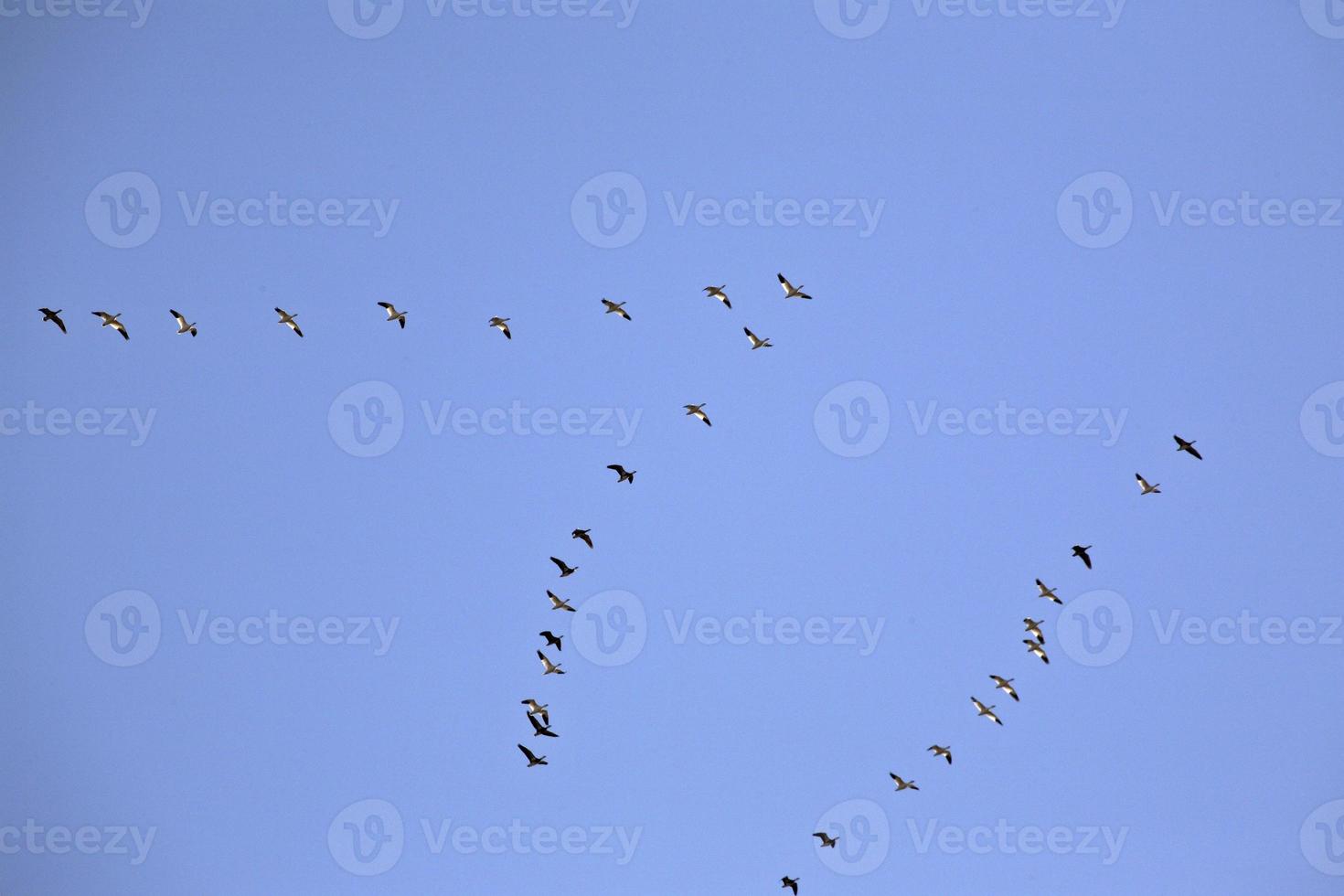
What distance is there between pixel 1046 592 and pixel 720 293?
1425 millimetres

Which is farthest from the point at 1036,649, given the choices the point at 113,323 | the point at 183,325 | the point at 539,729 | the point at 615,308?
the point at 113,323

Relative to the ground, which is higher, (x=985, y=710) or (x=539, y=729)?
(x=985, y=710)

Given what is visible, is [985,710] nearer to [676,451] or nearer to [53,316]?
[676,451]

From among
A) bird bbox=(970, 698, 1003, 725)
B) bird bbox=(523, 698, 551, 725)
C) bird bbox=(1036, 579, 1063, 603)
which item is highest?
bird bbox=(1036, 579, 1063, 603)

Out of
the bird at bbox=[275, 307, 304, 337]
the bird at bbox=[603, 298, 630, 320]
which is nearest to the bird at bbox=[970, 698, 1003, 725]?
the bird at bbox=[603, 298, 630, 320]

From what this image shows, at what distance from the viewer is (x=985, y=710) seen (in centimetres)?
441

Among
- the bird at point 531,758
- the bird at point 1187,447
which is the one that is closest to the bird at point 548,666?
the bird at point 531,758

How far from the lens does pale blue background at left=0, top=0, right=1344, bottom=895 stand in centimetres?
441

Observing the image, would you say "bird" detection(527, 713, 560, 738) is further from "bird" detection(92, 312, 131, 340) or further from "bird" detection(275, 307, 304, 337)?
"bird" detection(92, 312, 131, 340)

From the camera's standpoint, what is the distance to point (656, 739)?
4.43 m

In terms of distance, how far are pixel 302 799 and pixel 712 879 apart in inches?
53.1

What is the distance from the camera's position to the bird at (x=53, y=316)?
4.38m

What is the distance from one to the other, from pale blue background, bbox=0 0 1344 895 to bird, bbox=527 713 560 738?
0.31 feet

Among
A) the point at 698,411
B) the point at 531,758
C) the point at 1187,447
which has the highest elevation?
the point at 1187,447
